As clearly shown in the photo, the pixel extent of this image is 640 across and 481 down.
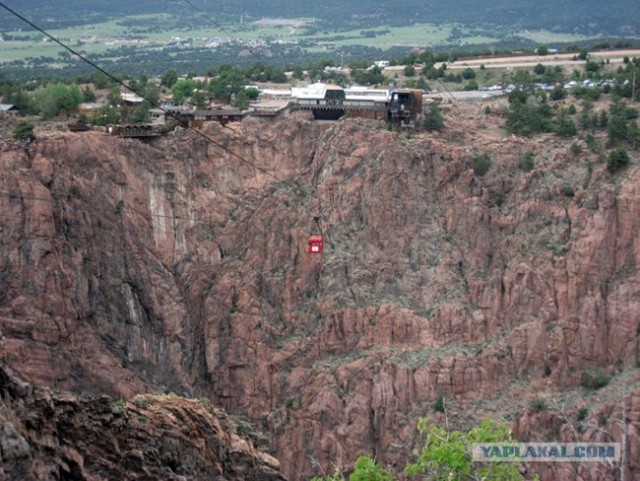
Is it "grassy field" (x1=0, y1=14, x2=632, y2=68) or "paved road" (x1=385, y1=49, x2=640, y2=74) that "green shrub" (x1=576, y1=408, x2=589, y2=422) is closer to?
"paved road" (x1=385, y1=49, x2=640, y2=74)

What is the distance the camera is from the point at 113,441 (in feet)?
109

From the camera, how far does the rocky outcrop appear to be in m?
30.7

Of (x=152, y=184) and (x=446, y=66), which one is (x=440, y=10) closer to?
(x=446, y=66)

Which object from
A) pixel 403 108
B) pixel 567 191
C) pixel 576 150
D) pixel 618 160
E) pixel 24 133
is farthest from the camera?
pixel 403 108

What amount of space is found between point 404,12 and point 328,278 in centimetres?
10855

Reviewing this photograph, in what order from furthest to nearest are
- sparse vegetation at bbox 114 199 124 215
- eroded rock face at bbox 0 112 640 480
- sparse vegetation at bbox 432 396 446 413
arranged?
1. sparse vegetation at bbox 114 199 124 215
2. eroded rock face at bbox 0 112 640 480
3. sparse vegetation at bbox 432 396 446 413

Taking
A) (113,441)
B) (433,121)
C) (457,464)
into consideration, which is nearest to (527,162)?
(433,121)

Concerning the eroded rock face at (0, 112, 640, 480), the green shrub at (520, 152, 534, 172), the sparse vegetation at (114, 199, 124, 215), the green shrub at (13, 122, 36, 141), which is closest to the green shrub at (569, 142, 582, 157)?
the eroded rock face at (0, 112, 640, 480)

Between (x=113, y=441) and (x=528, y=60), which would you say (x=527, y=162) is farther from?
(x=113, y=441)

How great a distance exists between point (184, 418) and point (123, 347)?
32940 millimetres

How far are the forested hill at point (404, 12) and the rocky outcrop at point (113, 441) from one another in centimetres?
11132

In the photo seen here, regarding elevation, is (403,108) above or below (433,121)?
above

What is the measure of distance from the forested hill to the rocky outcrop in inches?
4383

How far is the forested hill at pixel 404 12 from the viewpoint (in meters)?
158
